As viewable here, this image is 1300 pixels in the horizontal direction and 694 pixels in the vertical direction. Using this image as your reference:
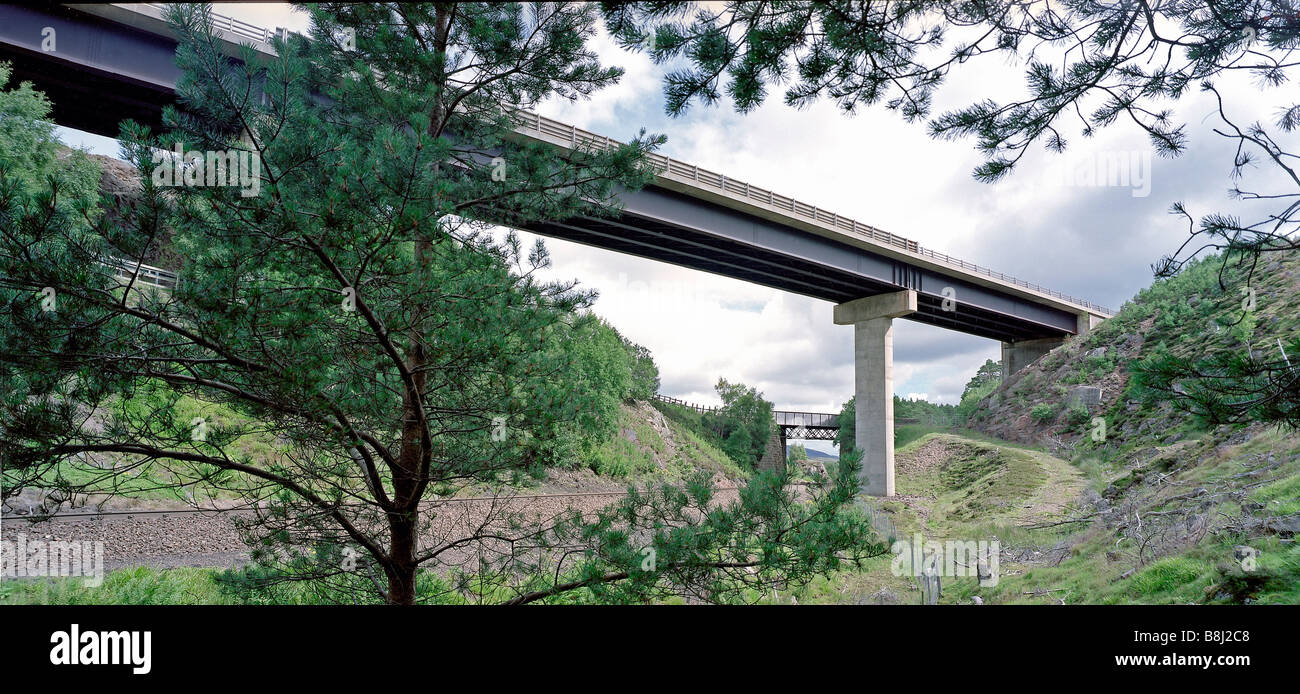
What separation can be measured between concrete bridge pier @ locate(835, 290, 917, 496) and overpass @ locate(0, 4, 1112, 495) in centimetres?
3

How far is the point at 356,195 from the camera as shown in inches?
80.6

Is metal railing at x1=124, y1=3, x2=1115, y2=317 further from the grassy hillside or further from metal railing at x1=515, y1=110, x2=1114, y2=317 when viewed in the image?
the grassy hillside

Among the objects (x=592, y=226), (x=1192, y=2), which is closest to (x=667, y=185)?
(x=592, y=226)

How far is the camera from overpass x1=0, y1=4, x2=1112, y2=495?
6.48 metres

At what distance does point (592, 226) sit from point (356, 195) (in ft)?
16.5

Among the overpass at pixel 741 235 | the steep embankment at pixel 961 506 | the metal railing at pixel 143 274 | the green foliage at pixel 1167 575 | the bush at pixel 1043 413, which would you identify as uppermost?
the overpass at pixel 741 235

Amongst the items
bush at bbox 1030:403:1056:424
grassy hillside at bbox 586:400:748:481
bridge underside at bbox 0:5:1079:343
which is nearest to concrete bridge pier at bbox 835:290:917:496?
→ bridge underside at bbox 0:5:1079:343

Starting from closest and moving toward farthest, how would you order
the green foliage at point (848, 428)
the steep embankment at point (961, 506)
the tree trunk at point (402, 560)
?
1. the tree trunk at point (402, 560)
2. the steep embankment at point (961, 506)
3. the green foliage at point (848, 428)

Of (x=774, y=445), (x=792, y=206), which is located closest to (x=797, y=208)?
(x=792, y=206)

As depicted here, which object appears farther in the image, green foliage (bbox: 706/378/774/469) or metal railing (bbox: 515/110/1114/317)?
green foliage (bbox: 706/378/774/469)

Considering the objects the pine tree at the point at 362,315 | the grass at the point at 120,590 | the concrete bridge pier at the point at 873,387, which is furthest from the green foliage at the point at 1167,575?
the concrete bridge pier at the point at 873,387

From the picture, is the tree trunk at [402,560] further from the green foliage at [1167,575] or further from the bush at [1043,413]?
the bush at [1043,413]

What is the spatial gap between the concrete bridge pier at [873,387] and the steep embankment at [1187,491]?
5548mm

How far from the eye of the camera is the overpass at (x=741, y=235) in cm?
648
